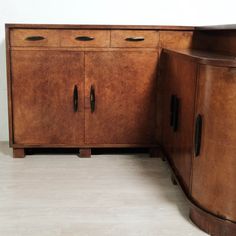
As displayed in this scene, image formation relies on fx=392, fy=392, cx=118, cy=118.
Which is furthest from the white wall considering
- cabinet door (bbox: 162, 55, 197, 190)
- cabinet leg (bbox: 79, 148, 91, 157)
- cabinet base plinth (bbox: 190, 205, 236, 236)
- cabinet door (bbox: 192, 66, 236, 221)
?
cabinet base plinth (bbox: 190, 205, 236, 236)

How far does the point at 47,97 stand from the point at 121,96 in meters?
Answer: 0.51

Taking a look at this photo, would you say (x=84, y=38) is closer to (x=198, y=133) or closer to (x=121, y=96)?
(x=121, y=96)

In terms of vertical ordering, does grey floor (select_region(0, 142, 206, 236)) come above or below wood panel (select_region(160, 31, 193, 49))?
below

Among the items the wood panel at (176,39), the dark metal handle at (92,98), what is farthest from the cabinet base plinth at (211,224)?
the wood panel at (176,39)

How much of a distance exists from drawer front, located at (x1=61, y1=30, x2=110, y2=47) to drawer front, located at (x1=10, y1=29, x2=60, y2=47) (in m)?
0.05

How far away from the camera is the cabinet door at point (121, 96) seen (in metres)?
2.70

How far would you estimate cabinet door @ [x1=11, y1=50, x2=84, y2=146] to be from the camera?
105 inches

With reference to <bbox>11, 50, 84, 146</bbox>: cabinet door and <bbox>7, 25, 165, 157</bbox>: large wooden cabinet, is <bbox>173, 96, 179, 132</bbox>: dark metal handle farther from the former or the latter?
<bbox>11, 50, 84, 146</bbox>: cabinet door

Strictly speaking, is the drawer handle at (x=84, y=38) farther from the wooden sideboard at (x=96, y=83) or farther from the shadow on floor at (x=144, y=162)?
the shadow on floor at (x=144, y=162)

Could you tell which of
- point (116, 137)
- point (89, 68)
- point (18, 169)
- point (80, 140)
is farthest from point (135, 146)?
point (18, 169)
